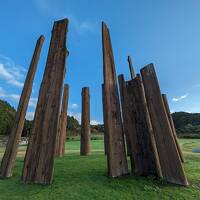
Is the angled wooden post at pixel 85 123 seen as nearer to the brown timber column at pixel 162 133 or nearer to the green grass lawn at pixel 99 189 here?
the green grass lawn at pixel 99 189

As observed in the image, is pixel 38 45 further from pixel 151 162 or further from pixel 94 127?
pixel 94 127

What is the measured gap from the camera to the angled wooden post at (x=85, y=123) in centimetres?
825

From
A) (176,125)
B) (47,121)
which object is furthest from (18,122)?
(176,125)

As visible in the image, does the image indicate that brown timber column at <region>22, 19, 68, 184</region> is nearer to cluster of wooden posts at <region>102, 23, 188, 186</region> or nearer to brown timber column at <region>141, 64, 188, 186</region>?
cluster of wooden posts at <region>102, 23, 188, 186</region>

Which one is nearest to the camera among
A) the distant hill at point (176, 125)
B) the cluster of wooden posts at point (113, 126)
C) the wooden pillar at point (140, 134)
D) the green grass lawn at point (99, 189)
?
the green grass lawn at point (99, 189)

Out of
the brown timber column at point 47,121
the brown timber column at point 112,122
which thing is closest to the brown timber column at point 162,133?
the brown timber column at point 112,122

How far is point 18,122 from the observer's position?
467 cm

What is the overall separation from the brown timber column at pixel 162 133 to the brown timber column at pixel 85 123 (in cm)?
474

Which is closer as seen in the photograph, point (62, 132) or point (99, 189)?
point (99, 189)

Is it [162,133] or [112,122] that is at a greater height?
[112,122]

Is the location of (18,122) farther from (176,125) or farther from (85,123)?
(176,125)

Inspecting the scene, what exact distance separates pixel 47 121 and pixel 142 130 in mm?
2001

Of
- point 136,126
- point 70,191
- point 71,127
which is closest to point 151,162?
point 136,126

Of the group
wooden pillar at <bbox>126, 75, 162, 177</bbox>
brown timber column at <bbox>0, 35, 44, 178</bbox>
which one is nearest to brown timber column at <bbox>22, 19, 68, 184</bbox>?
brown timber column at <bbox>0, 35, 44, 178</bbox>
